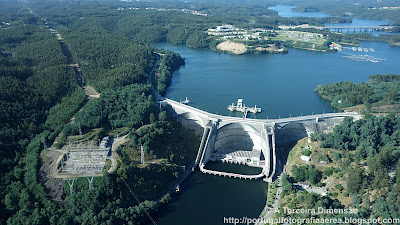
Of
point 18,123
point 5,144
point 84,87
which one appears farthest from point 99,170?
point 84,87

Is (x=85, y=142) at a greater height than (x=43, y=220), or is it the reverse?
(x=85, y=142)

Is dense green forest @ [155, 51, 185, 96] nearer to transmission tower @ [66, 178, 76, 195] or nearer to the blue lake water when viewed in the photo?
the blue lake water

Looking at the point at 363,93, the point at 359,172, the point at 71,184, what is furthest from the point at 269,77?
the point at 71,184

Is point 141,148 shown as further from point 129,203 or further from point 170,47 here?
point 170,47

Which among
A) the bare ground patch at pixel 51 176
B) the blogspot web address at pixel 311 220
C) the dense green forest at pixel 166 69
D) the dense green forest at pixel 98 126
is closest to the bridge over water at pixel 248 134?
the dense green forest at pixel 98 126

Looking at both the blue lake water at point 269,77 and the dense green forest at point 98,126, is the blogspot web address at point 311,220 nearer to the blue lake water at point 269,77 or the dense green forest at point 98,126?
the dense green forest at point 98,126

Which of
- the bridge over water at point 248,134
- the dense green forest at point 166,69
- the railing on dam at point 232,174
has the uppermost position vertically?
the dense green forest at point 166,69
